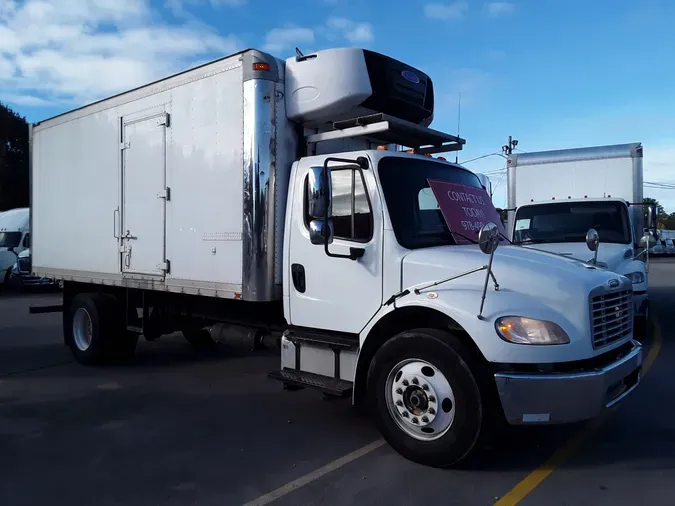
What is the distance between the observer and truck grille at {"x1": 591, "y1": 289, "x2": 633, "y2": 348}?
4090 mm


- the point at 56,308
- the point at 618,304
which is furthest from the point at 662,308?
the point at 56,308

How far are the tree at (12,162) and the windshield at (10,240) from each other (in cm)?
1789

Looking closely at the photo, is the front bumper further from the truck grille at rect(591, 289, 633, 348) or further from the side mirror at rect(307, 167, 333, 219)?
the side mirror at rect(307, 167, 333, 219)

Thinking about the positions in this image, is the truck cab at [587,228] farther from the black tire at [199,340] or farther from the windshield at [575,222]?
the black tire at [199,340]

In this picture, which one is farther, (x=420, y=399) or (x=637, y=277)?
(x=637, y=277)

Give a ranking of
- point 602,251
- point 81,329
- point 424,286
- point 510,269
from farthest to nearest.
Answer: point 602,251 < point 81,329 < point 424,286 < point 510,269

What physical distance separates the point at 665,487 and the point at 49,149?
8.74 meters

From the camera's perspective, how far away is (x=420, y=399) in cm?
428

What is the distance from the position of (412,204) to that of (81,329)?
227 inches

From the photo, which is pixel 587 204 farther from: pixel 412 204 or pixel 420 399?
pixel 420 399

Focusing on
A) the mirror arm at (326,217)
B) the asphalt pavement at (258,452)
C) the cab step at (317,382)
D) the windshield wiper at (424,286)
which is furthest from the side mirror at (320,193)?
the asphalt pavement at (258,452)

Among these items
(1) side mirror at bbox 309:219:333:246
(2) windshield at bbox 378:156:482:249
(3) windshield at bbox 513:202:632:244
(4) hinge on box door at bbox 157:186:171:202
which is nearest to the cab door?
(2) windshield at bbox 378:156:482:249

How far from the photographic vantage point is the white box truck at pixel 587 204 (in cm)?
900

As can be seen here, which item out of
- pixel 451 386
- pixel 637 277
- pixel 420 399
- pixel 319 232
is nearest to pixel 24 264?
pixel 319 232
